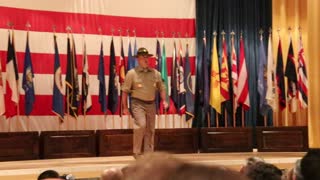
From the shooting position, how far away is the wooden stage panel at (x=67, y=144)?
7.17 meters

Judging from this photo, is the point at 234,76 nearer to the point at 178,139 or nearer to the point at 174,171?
the point at 178,139

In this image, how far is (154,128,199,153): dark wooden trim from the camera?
780cm

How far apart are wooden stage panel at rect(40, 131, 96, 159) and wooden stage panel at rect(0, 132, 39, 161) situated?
14 centimetres

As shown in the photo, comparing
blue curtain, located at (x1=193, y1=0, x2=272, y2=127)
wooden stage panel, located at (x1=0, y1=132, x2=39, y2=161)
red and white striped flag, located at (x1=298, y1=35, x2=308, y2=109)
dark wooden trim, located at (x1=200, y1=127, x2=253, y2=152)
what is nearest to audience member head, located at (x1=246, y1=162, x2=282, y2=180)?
wooden stage panel, located at (x1=0, y1=132, x2=39, y2=161)

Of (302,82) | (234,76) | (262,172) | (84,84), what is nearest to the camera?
(262,172)

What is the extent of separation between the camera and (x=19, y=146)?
7.00 metres

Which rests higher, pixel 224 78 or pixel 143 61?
pixel 143 61

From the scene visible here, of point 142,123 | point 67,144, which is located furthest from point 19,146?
point 142,123

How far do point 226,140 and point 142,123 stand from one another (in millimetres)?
2057

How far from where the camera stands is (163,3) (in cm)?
886

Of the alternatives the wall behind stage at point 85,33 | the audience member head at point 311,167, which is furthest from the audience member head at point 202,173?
the wall behind stage at point 85,33

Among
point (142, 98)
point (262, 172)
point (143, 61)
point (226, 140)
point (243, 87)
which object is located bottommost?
point (226, 140)

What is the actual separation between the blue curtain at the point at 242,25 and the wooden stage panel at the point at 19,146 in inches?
112

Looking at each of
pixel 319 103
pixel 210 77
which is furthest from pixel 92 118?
pixel 319 103
